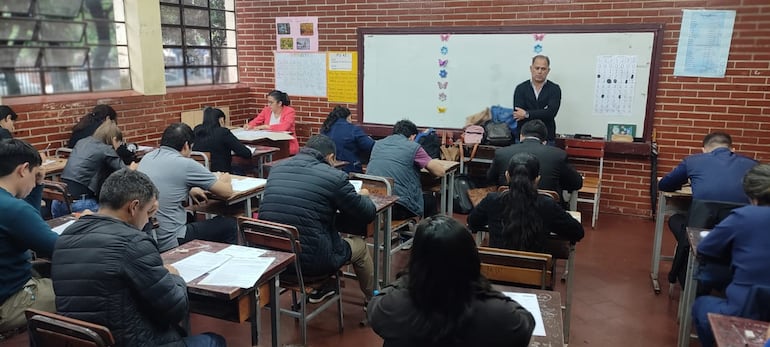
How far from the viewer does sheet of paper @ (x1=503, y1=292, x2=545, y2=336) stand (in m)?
2.00

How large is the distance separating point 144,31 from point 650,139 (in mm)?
5427

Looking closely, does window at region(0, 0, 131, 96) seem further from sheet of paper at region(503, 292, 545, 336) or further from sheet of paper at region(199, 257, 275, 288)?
sheet of paper at region(503, 292, 545, 336)

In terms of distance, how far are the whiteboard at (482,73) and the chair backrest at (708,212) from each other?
2.52 metres

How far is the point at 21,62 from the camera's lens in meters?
5.20

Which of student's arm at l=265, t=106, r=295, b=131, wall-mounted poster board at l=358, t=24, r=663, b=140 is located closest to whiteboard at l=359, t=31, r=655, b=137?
wall-mounted poster board at l=358, t=24, r=663, b=140

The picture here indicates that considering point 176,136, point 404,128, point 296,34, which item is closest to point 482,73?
point 404,128

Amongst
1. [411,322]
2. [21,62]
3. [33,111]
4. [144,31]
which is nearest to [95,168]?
[33,111]

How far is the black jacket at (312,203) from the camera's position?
9.89ft

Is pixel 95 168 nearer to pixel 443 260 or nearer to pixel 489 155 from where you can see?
pixel 443 260

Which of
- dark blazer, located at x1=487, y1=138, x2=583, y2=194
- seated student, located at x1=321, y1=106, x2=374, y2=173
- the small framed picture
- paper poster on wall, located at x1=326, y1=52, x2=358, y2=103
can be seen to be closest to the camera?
dark blazer, located at x1=487, y1=138, x2=583, y2=194

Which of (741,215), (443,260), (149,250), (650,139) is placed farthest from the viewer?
(650,139)

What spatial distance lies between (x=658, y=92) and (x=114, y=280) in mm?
5214

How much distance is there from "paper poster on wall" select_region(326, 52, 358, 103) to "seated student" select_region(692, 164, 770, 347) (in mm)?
4929

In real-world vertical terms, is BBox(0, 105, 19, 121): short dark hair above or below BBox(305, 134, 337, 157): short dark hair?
above
